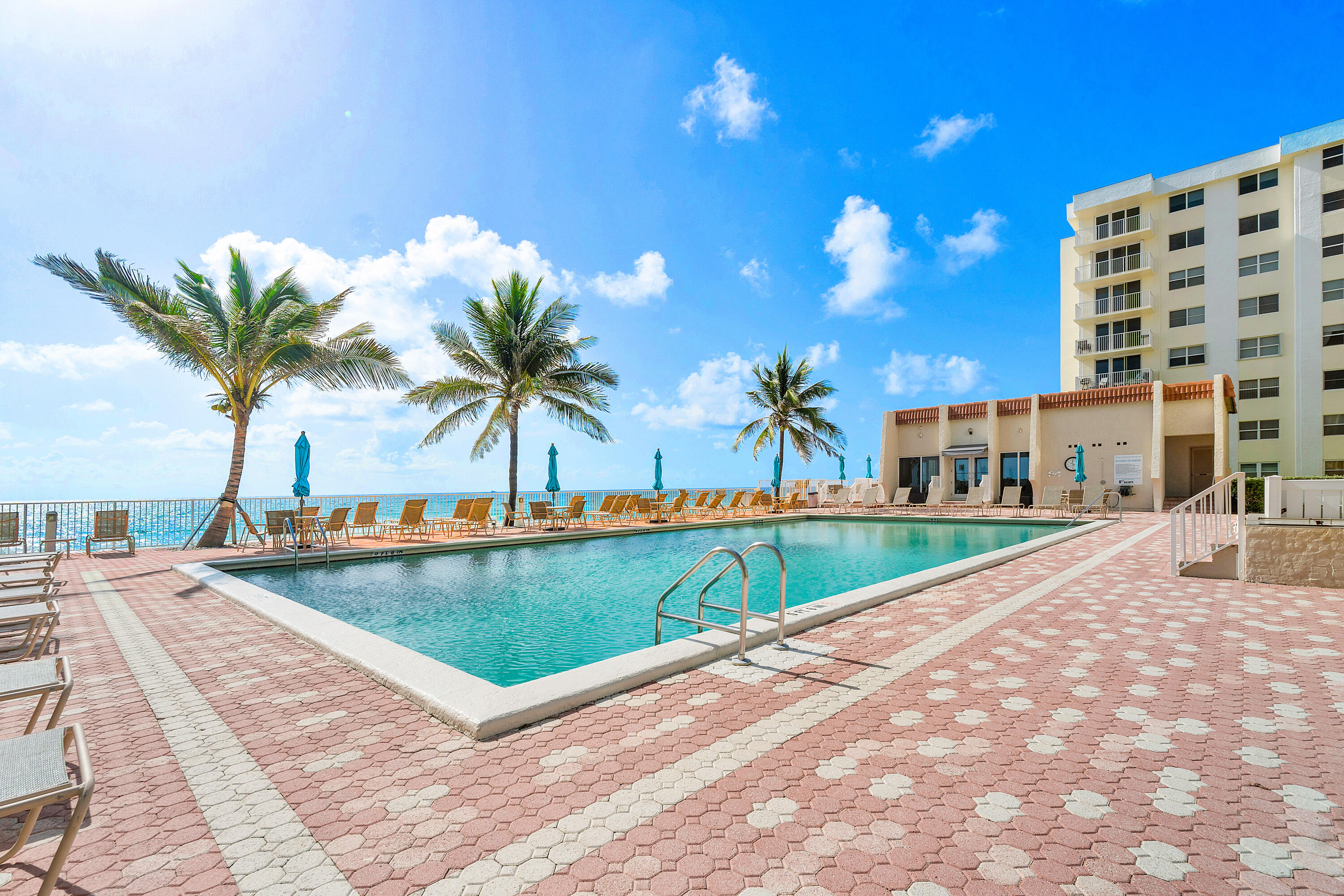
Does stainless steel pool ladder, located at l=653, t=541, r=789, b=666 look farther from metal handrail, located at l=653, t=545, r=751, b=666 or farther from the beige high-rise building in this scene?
the beige high-rise building

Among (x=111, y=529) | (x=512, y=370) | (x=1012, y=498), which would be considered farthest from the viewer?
(x=1012, y=498)

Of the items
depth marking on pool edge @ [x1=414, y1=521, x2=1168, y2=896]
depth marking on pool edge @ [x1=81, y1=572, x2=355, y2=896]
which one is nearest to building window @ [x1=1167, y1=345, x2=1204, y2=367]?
depth marking on pool edge @ [x1=414, y1=521, x2=1168, y2=896]

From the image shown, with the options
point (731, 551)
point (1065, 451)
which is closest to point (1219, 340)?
point (1065, 451)

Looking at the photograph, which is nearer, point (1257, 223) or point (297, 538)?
point (297, 538)

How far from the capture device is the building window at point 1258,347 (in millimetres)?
27156

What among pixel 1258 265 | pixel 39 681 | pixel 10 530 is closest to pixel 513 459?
pixel 10 530

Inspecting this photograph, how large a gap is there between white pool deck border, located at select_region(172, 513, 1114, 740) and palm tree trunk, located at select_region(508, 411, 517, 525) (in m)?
9.81

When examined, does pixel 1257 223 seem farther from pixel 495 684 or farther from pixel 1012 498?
pixel 495 684

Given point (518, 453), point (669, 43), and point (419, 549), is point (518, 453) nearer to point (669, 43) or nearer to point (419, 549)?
point (419, 549)

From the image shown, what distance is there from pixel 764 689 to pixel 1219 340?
120ft

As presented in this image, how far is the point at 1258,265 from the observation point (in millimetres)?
27703

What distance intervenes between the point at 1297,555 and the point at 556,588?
9911mm

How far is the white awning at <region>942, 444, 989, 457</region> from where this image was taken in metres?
26.0

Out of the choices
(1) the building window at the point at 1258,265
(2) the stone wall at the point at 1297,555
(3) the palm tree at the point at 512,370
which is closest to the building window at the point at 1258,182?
(1) the building window at the point at 1258,265
